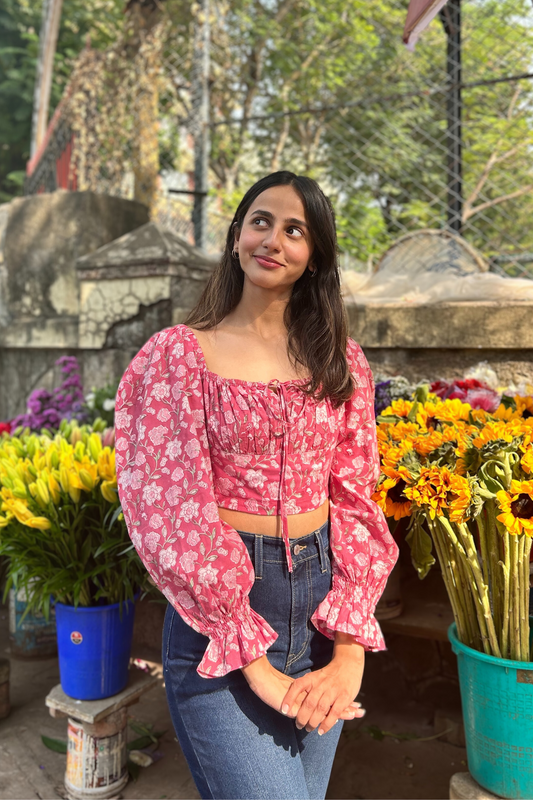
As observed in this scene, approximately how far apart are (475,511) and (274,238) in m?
0.77

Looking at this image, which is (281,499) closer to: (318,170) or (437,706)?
(437,706)

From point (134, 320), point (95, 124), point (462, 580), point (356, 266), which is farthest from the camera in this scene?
point (356, 266)

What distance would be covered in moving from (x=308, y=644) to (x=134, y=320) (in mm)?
2746

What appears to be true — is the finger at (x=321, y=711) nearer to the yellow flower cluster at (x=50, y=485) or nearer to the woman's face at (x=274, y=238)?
the woman's face at (x=274, y=238)

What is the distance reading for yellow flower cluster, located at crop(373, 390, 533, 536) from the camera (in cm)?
147

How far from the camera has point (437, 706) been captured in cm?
275

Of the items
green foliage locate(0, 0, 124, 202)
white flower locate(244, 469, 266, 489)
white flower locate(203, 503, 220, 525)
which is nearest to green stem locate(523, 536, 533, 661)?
white flower locate(244, 469, 266, 489)

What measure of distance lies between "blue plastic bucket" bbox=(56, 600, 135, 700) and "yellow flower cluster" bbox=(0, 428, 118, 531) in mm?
320

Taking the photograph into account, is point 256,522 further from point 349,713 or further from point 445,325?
point 445,325

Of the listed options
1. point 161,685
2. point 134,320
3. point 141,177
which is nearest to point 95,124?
point 141,177

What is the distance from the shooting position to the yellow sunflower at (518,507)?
1433 mm

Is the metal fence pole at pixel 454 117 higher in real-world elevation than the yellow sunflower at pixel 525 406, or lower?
higher

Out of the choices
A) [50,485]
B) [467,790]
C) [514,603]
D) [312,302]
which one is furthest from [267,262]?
[467,790]

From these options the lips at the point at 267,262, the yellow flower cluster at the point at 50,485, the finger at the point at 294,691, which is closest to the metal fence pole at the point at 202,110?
the yellow flower cluster at the point at 50,485
